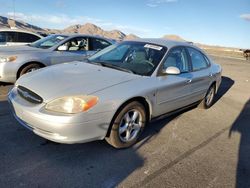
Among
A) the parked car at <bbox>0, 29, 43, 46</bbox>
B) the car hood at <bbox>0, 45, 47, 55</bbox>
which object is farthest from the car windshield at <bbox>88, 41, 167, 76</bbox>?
the parked car at <bbox>0, 29, 43, 46</bbox>

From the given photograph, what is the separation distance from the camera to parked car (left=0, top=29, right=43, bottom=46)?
10.1 metres

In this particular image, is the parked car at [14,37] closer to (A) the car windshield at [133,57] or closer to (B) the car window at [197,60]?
(A) the car windshield at [133,57]

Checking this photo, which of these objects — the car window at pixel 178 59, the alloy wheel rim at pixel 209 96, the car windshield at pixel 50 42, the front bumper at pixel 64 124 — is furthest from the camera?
the car windshield at pixel 50 42

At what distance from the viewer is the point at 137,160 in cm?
368

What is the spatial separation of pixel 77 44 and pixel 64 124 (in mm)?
5394

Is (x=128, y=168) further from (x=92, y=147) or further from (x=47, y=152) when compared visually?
(x=47, y=152)

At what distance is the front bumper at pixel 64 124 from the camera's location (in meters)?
3.24

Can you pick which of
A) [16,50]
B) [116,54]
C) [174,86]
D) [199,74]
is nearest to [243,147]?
[174,86]

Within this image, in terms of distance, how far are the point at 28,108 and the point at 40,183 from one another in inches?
38.2

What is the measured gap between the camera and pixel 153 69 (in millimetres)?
4395

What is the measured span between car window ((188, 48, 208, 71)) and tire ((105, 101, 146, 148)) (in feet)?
6.48

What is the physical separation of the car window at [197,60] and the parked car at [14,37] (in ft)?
23.3

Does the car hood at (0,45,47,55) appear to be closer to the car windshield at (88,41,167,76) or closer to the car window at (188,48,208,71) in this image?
the car windshield at (88,41,167,76)

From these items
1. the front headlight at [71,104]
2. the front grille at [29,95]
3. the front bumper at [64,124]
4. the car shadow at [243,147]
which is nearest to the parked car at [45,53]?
the front grille at [29,95]
